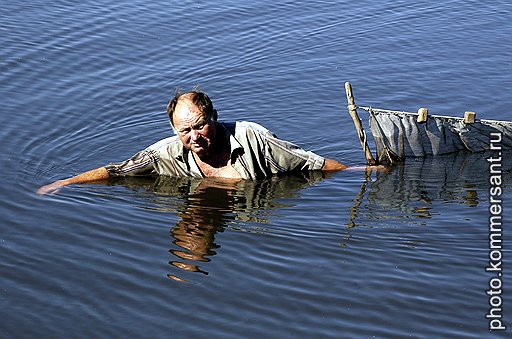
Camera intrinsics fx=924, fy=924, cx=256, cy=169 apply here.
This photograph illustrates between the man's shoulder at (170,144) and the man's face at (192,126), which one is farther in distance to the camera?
the man's shoulder at (170,144)

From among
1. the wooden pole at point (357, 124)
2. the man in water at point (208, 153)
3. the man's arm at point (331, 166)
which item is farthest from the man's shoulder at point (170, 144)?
the wooden pole at point (357, 124)

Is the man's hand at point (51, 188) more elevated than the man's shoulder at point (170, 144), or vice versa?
the man's shoulder at point (170, 144)

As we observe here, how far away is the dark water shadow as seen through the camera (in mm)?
7512

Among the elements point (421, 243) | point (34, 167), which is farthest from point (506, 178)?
point (34, 167)

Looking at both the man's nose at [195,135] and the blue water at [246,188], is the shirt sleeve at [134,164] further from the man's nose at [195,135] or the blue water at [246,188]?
the man's nose at [195,135]

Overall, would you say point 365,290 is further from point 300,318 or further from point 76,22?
point 76,22

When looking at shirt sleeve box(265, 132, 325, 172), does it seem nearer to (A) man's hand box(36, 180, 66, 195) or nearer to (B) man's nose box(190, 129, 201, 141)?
(B) man's nose box(190, 129, 201, 141)

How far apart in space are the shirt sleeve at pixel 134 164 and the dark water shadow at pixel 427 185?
68.6 inches

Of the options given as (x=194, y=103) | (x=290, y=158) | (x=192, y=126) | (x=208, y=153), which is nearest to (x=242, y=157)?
(x=208, y=153)

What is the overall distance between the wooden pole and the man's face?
1215 millimetres

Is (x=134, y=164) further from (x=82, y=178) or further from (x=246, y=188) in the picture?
(x=246, y=188)

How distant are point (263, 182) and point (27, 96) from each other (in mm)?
3442

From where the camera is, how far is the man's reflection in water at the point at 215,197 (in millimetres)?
7351

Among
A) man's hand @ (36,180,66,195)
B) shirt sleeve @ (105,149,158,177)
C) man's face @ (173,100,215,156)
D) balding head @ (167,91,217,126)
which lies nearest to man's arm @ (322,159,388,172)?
man's face @ (173,100,215,156)
